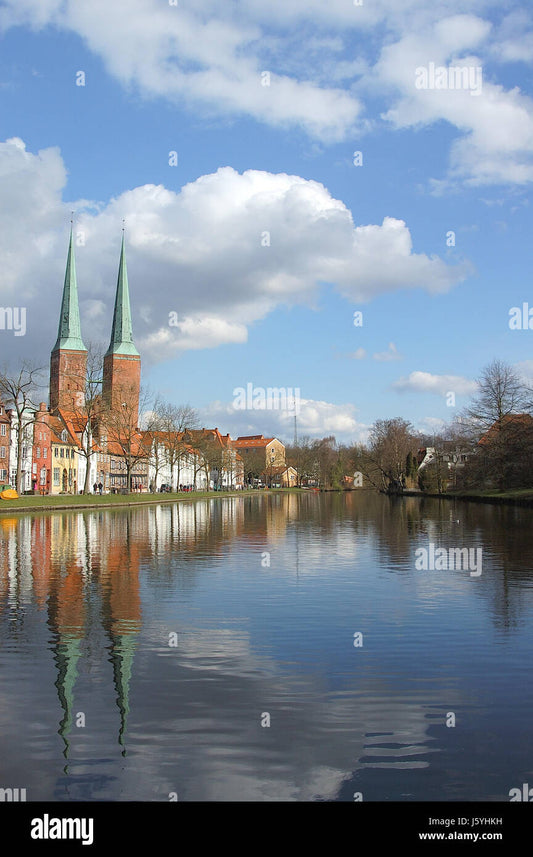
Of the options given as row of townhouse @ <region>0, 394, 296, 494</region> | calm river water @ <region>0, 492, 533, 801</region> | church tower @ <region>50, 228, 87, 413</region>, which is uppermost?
church tower @ <region>50, 228, 87, 413</region>

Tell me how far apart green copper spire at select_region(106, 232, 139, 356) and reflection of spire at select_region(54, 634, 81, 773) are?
428 feet

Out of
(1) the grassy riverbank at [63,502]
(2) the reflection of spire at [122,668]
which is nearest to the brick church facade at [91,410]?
(1) the grassy riverbank at [63,502]

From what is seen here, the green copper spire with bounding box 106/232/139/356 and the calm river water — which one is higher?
the green copper spire with bounding box 106/232/139/356

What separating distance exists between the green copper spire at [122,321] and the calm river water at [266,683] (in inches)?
4844

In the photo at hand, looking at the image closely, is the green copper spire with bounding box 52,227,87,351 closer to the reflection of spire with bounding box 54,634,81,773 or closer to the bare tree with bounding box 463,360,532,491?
the bare tree with bounding box 463,360,532,491

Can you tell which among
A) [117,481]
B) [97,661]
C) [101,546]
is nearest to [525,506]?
[101,546]

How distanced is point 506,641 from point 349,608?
3275mm

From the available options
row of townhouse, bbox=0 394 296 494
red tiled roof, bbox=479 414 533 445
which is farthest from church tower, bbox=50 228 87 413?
red tiled roof, bbox=479 414 533 445

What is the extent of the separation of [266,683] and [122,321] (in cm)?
13659

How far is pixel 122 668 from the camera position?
9500 mm

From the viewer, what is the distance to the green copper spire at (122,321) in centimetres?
13688

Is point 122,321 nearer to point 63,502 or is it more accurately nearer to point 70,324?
point 70,324

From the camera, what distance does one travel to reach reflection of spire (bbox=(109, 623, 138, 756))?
7.70 metres
